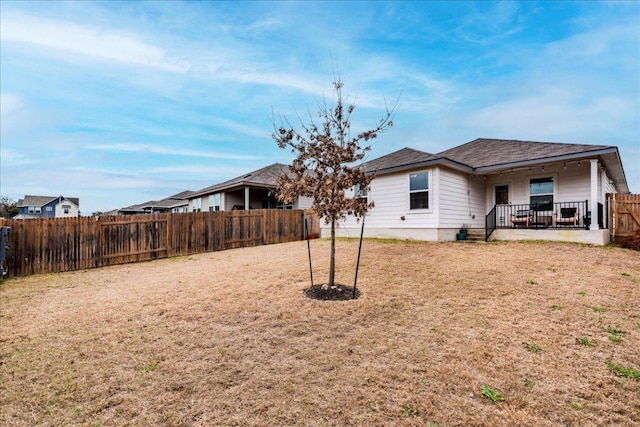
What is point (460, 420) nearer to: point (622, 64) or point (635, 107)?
point (622, 64)

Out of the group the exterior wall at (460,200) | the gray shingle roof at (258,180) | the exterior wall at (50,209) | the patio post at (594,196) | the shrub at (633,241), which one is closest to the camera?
the shrub at (633,241)

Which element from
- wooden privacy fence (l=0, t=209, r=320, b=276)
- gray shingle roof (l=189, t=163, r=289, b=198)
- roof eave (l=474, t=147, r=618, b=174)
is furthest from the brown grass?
gray shingle roof (l=189, t=163, r=289, b=198)

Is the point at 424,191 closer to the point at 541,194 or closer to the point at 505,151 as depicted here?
the point at 505,151

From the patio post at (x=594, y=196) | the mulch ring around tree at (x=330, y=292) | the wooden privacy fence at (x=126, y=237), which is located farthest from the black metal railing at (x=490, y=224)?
the mulch ring around tree at (x=330, y=292)

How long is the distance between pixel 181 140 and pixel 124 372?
1988 cm

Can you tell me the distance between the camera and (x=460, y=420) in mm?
2416

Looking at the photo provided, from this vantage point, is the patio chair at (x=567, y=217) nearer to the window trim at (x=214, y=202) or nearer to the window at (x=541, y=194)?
the window at (x=541, y=194)

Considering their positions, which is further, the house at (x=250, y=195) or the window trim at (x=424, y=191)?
the house at (x=250, y=195)

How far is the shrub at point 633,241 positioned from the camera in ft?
31.2

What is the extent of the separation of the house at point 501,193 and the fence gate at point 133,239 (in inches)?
328

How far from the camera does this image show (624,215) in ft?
35.4

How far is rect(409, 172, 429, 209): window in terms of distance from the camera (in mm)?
12219

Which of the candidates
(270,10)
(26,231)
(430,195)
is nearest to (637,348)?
(430,195)

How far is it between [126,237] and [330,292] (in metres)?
8.58
